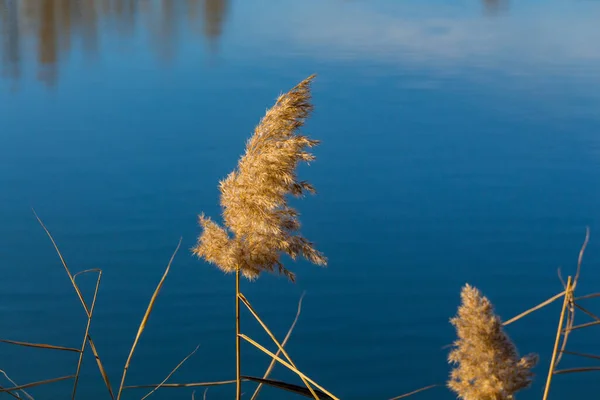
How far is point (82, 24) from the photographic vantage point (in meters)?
12.6

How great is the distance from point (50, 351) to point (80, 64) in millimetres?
6435

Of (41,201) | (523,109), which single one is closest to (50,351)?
(41,201)

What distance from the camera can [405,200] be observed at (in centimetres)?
523

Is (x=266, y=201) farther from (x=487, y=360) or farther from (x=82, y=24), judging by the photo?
(x=82, y=24)

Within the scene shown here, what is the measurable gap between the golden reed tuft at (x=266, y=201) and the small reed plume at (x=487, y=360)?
0.45m

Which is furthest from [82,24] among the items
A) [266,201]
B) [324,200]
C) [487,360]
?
[487,360]

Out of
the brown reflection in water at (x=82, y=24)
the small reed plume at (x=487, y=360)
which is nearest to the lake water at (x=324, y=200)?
the brown reflection in water at (x=82, y=24)

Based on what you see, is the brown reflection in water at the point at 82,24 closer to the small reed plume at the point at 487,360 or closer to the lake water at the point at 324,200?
the lake water at the point at 324,200

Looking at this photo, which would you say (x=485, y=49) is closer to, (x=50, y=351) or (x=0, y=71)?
(x=0, y=71)

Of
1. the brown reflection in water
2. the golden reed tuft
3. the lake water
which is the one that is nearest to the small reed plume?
the golden reed tuft

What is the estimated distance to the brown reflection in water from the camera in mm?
10078

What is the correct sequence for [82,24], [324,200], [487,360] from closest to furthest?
[487,360], [324,200], [82,24]

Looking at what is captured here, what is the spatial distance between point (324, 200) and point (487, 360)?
438 cm

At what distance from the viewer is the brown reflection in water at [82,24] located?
33.1ft
